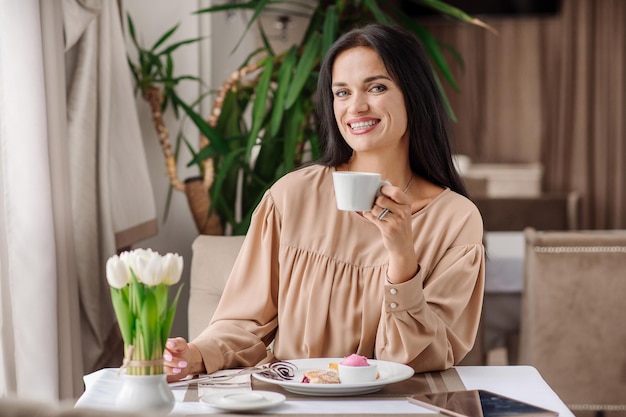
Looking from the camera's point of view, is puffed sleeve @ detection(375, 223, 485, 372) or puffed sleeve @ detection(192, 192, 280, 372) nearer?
puffed sleeve @ detection(375, 223, 485, 372)

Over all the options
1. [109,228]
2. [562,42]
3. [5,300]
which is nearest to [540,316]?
[109,228]

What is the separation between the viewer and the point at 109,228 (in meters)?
2.65

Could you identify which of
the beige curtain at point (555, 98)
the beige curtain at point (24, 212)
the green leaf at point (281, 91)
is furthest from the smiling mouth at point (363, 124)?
the beige curtain at point (555, 98)

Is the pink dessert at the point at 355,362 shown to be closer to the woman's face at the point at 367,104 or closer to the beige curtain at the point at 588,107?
the woman's face at the point at 367,104

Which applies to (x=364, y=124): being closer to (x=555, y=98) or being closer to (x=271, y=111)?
(x=271, y=111)

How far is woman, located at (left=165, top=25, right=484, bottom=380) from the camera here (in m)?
1.71

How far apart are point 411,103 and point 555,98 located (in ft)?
21.1

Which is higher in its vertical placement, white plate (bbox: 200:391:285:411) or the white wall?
the white wall

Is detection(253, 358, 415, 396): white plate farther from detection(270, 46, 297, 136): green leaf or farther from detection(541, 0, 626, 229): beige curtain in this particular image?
detection(541, 0, 626, 229): beige curtain

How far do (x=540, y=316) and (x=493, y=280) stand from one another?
50cm

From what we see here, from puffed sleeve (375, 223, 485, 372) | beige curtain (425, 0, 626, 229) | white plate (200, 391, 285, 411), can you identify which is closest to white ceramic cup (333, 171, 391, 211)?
puffed sleeve (375, 223, 485, 372)

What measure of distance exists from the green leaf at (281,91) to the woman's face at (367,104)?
3.28 ft

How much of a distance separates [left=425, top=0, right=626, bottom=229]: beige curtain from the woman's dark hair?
6.08 meters

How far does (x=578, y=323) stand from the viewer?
317cm
